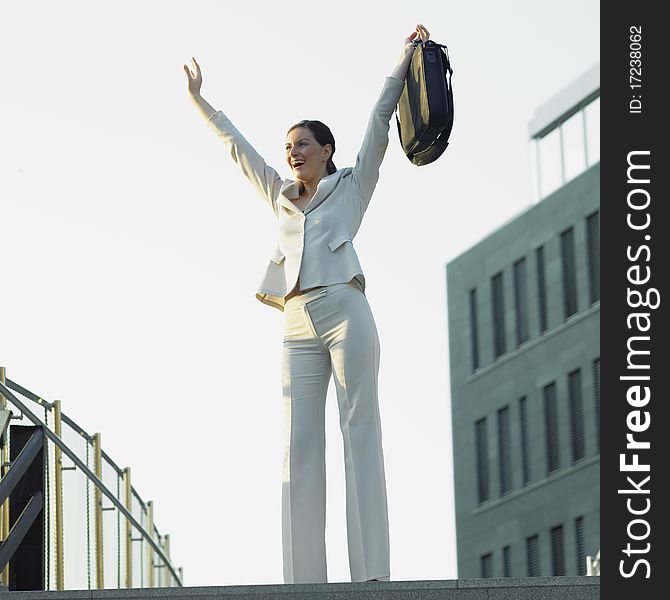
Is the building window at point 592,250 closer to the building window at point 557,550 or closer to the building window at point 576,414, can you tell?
the building window at point 576,414

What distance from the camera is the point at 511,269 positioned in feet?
162

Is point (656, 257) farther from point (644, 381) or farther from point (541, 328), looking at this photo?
point (541, 328)

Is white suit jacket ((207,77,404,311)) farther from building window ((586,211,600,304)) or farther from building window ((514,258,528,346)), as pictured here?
building window ((514,258,528,346))

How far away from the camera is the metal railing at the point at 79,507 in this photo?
11656mm

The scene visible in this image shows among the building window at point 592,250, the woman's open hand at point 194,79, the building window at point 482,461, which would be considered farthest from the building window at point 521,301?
the woman's open hand at point 194,79

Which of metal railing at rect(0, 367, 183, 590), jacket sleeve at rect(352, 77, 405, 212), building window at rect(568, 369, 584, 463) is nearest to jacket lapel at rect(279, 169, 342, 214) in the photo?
jacket sleeve at rect(352, 77, 405, 212)

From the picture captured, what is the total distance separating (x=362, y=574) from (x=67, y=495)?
12.0ft

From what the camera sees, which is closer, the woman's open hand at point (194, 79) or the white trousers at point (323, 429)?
the white trousers at point (323, 429)

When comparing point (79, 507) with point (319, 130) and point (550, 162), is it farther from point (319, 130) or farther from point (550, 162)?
point (550, 162)

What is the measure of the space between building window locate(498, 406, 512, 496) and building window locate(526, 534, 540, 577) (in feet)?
5.63

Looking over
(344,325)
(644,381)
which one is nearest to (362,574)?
(344,325)

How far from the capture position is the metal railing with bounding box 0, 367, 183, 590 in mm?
11656

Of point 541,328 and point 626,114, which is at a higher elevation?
point 541,328

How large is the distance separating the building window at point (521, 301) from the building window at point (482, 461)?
2.67 metres
